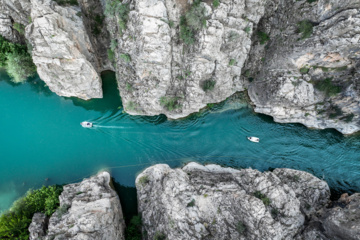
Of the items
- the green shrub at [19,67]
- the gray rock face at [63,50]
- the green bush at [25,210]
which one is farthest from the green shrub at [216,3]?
the green bush at [25,210]

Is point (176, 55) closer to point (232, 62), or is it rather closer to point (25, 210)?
point (232, 62)

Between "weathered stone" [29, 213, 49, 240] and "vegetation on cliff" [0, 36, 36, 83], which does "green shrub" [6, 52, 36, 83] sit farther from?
"weathered stone" [29, 213, 49, 240]

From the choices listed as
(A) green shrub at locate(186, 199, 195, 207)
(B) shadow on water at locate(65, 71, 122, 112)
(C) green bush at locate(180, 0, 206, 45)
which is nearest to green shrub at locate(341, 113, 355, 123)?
(C) green bush at locate(180, 0, 206, 45)

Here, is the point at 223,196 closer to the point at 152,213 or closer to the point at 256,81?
the point at 152,213

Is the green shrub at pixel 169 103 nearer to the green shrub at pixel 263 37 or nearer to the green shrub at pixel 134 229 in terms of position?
the green shrub at pixel 263 37

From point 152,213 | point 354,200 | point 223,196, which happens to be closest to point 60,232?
point 152,213
